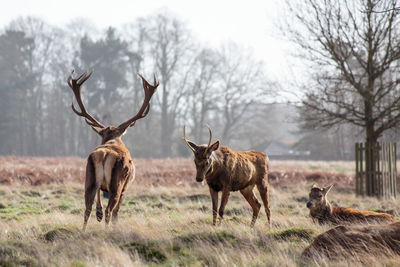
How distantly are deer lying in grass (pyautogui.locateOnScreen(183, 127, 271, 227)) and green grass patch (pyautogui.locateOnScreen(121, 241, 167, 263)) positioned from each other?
5.04 feet

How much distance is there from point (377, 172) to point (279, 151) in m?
41.1

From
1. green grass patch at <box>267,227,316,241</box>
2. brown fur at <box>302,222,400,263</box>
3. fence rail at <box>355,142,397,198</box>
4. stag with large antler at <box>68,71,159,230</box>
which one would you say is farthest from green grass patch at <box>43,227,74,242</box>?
fence rail at <box>355,142,397,198</box>

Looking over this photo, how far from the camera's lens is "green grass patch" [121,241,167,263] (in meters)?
5.41

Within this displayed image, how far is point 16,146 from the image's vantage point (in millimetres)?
49094

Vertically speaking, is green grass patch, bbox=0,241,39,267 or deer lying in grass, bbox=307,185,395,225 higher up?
deer lying in grass, bbox=307,185,395,225

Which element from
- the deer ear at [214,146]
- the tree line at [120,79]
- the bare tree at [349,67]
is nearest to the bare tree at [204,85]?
the tree line at [120,79]

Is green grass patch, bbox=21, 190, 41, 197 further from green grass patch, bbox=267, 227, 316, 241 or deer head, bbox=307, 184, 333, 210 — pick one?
green grass patch, bbox=267, 227, 316, 241

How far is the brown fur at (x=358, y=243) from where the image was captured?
192 inches

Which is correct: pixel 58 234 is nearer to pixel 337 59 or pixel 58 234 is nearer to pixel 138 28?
pixel 337 59

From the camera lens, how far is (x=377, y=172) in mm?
13531

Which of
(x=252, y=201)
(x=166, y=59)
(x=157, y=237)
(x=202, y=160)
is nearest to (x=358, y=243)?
(x=157, y=237)

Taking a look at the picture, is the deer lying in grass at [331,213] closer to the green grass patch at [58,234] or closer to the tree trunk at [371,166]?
the green grass patch at [58,234]

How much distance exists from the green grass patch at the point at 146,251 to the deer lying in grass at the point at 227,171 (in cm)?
154

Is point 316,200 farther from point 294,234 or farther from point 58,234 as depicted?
point 58,234
